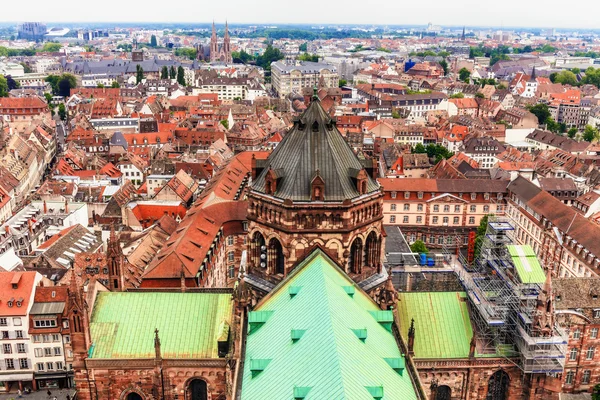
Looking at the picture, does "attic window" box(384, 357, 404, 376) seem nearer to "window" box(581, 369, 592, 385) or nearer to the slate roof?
the slate roof

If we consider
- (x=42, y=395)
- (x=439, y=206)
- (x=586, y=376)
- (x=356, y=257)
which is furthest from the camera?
(x=439, y=206)

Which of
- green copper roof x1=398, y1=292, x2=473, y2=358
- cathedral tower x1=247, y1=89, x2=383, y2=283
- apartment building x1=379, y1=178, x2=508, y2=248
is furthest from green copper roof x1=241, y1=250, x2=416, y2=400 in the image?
apartment building x1=379, y1=178, x2=508, y2=248

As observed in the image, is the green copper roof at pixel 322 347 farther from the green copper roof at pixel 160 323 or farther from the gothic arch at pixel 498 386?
the gothic arch at pixel 498 386

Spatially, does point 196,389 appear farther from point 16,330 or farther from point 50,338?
point 16,330

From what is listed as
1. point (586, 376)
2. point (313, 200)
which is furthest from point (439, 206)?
point (313, 200)

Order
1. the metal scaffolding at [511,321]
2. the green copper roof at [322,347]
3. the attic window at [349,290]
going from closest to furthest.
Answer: the green copper roof at [322,347], the attic window at [349,290], the metal scaffolding at [511,321]

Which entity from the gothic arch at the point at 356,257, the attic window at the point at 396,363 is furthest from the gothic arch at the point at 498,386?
the gothic arch at the point at 356,257
